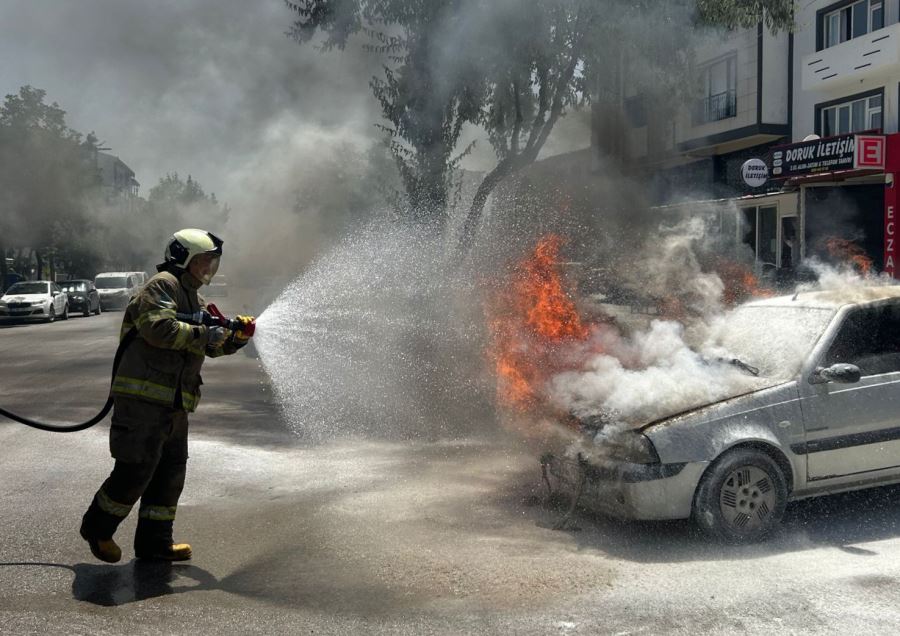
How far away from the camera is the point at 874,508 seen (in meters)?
5.86

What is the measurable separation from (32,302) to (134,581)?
1135 inches

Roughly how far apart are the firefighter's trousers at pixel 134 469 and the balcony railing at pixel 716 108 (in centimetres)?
2547

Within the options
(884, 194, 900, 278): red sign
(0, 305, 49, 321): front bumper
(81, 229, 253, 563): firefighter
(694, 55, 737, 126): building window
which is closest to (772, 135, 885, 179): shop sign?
(884, 194, 900, 278): red sign

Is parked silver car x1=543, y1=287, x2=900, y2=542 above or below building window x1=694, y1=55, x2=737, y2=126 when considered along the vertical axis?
below

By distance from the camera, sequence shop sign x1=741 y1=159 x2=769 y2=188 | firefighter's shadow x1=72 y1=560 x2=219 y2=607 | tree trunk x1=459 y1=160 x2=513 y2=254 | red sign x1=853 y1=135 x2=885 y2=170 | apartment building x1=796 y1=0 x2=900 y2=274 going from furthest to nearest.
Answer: shop sign x1=741 y1=159 x2=769 y2=188
apartment building x1=796 y1=0 x2=900 y2=274
red sign x1=853 y1=135 x2=885 y2=170
tree trunk x1=459 y1=160 x2=513 y2=254
firefighter's shadow x1=72 y1=560 x2=219 y2=607

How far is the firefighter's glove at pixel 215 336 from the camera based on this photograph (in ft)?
16.1

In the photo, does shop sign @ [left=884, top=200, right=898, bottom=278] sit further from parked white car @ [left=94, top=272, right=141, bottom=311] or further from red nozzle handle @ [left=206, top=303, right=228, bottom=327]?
parked white car @ [left=94, top=272, right=141, bottom=311]

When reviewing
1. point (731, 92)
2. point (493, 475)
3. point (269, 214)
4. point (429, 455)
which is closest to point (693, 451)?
point (493, 475)

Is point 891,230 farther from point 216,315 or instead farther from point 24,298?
point 24,298

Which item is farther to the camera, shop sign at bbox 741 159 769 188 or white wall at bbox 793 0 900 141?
shop sign at bbox 741 159 769 188

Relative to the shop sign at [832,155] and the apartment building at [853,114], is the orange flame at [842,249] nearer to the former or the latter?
the apartment building at [853,114]

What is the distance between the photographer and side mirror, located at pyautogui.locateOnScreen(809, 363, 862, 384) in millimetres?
5402

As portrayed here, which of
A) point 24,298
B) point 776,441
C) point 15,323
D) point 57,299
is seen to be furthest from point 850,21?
point 15,323

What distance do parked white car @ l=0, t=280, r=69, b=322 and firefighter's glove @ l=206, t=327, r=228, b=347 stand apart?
93.2 feet
